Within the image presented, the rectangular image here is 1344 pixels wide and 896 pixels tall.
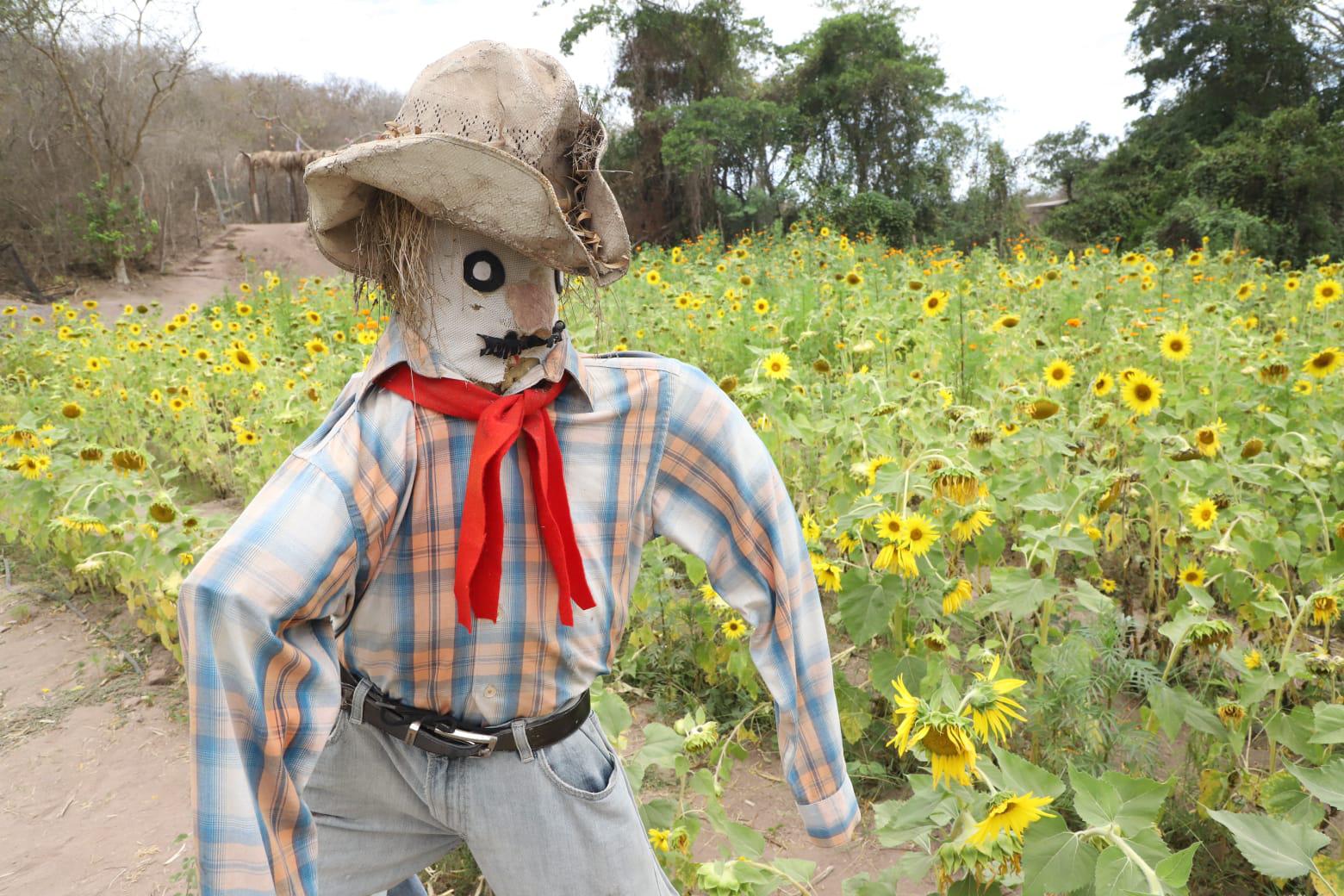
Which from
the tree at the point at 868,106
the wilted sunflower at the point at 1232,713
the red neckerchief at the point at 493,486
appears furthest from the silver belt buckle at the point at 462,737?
the tree at the point at 868,106

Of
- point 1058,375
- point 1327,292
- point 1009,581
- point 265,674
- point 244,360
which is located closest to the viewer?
point 265,674

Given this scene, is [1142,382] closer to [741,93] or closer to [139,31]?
[741,93]

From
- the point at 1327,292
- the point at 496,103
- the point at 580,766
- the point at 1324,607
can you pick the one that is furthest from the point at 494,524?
the point at 1327,292

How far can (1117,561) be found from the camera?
2684mm

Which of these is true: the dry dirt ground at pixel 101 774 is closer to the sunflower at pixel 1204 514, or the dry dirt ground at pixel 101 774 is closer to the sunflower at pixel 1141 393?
the sunflower at pixel 1204 514

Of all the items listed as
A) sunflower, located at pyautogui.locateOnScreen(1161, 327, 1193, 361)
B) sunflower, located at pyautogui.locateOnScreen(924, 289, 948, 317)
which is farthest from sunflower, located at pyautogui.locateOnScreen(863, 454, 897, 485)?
sunflower, located at pyautogui.locateOnScreen(924, 289, 948, 317)

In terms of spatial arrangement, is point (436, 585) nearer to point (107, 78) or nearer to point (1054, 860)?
point (1054, 860)

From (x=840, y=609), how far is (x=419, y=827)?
3.00 feet

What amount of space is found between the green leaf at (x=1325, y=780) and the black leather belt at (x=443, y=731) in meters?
0.98

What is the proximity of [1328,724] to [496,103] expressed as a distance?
1.42 metres

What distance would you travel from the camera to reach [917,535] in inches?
65.7

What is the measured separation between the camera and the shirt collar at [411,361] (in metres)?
1.07

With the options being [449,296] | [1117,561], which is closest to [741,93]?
[1117,561]

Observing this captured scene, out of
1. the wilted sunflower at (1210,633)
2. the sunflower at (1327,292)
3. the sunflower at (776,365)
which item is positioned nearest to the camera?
the wilted sunflower at (1210,633)
